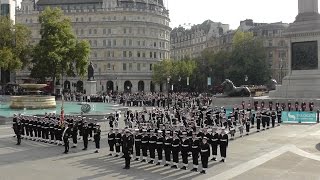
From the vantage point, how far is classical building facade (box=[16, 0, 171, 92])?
119m

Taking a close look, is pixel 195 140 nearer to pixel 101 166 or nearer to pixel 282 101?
pixel 101 166

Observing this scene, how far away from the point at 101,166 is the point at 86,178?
7.63 feet

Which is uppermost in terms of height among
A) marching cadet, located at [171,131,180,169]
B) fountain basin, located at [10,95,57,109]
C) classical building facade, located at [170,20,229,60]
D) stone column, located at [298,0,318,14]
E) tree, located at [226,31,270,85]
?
classical building facade, located at [170,20,229,60]

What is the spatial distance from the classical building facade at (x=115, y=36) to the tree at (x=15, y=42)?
40810 mm

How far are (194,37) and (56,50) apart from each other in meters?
86.1

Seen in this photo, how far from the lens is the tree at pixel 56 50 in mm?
71500

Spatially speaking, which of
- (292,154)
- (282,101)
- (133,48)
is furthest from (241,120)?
(133,48)

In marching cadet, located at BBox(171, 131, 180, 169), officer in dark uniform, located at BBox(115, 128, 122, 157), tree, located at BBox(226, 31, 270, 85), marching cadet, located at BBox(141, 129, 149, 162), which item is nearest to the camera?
marching cadet, located at BBox(171, 131, 180, 169)

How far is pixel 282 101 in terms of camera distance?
46219 millimetres

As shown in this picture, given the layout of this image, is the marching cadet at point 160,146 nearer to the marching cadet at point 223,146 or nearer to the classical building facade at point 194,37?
the marching cadet at point 223,146

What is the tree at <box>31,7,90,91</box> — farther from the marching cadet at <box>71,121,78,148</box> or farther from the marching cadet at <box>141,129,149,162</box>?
the marching cadet at <box>141,129,149,162</box>

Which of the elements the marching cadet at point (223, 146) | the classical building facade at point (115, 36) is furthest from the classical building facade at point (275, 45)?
the marching cadet at point (223, 146)

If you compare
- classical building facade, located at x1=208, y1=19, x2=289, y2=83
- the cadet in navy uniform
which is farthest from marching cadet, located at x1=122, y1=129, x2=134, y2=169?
classical building facade, located at x1=208, y1=19, x2=289, y2=83

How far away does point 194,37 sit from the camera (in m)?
152
